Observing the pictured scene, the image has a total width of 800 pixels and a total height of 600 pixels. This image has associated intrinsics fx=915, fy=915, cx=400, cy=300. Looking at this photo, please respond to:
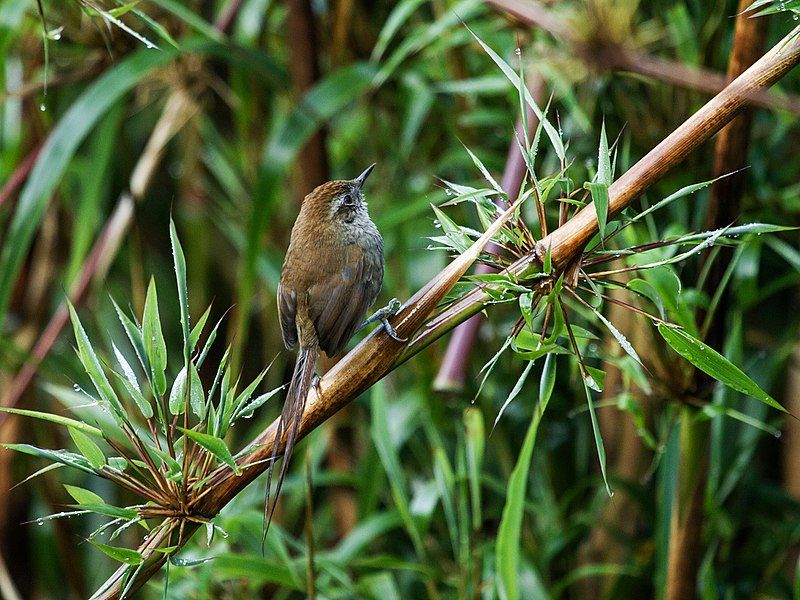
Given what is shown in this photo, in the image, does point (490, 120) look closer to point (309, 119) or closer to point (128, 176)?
point (309, 119)

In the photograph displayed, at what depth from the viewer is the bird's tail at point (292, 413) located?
1023mm

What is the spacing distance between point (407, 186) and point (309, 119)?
58 cm

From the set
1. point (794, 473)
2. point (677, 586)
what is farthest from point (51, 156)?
point (794, 473)

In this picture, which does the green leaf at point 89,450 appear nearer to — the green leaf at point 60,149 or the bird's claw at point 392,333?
the bird's claw at point 392,333

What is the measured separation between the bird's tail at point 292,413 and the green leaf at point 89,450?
0.19m

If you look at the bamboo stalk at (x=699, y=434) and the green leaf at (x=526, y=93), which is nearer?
the green leaf at (x=526, y=93)

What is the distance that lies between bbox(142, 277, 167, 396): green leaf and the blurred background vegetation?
0.48 meters

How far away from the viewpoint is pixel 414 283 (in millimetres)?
2553

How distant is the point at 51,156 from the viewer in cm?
206

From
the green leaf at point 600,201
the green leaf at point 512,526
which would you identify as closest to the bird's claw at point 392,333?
the green leaf at point 600,201

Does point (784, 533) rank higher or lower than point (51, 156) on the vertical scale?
lower

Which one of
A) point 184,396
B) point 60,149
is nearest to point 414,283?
point 60,149

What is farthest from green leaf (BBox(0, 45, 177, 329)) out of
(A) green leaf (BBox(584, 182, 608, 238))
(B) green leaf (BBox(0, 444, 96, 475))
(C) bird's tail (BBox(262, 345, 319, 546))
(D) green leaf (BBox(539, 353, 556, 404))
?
(A) green leaf (BBox(584, 182, 608, 238))

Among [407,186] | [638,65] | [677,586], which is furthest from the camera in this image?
[407,186]
